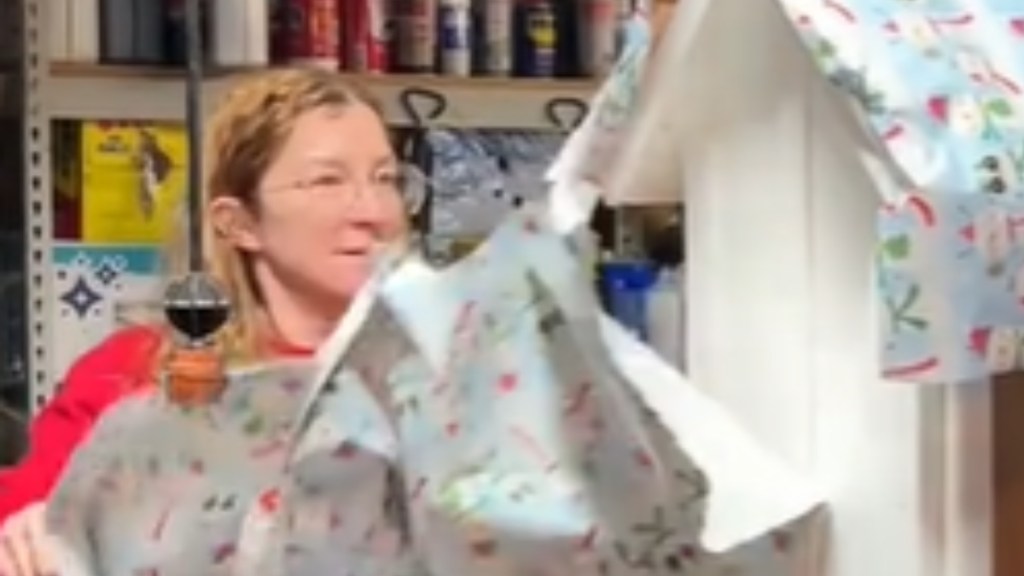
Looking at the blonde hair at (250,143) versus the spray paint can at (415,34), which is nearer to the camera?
the blonde hair at (250,143)

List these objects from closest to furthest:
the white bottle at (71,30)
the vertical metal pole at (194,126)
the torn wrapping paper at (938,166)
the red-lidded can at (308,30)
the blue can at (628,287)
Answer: the torn wrapping paper at (938,166) → the vertical metal pole at (194,126) → the blue can at (628,287) → the white bottle at (71,30) → the red-lidded can at (308,30)

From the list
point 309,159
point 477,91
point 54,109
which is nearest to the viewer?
point 309,159

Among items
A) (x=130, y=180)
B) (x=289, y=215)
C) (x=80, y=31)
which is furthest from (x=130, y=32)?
(x=289, y=215)

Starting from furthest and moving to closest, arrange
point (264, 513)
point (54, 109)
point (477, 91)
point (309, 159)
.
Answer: point (477, 91) < point (54, 109) < point (309, 159) < point (264, 513)

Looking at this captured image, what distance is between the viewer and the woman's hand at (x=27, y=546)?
101cm

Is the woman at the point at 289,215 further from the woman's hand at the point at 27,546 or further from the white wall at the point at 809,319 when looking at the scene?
the white wall at the point at 809,319

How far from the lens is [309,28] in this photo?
203 centimetres

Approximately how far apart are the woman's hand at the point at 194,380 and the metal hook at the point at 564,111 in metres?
1.27

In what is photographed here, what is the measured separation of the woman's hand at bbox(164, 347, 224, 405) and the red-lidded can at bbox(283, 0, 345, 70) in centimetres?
112

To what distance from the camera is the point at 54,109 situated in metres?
1.94

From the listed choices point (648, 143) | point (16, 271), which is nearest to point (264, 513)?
point (648, 143)

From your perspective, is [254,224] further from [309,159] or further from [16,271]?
[16,271]

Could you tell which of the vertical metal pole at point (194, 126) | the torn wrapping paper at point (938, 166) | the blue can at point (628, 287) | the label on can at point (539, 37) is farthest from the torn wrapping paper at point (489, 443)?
the label on can at point (539, 37)

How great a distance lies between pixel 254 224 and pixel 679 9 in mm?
639
